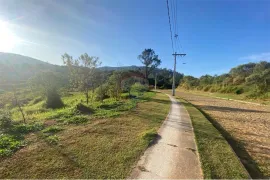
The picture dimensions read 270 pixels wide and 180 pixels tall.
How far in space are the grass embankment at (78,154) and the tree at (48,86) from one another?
1085 cm

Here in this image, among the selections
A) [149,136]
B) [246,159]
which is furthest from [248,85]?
[149,136]

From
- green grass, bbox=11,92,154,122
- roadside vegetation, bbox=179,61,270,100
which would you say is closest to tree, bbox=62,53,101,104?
green grass, bbox=11,92,154,122

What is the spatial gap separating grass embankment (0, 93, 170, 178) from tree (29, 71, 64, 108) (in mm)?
10853

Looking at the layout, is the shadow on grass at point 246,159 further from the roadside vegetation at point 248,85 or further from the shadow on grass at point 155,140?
the roadside vegetation at point 248,85

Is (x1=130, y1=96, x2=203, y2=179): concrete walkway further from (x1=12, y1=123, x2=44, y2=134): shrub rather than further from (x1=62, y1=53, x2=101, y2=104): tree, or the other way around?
(x1=62, y1=53, x2=101, y2=104): tree

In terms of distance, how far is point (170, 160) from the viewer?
4.29m

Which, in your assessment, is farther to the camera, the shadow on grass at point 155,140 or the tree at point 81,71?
the tree at point 81,71

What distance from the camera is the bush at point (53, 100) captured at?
52.5ft

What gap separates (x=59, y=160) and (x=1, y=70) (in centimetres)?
744

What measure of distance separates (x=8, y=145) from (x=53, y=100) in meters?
12.2

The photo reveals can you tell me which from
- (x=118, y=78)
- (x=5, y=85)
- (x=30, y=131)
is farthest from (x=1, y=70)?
(x=118, y=78)

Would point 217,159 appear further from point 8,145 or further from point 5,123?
point 5,123

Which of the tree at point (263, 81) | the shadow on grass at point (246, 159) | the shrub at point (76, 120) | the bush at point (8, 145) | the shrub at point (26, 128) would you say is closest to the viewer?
the shadow on grass at point (246, 159)

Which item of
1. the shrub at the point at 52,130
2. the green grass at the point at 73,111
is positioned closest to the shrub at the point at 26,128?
the shrub at the point at 52,130
